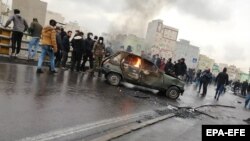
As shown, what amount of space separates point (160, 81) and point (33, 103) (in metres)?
7.34

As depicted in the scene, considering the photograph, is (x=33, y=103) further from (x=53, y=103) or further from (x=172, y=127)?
(x=172, y=127)

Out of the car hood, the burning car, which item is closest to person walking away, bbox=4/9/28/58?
the burning car

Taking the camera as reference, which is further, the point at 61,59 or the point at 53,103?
the point at 61,59

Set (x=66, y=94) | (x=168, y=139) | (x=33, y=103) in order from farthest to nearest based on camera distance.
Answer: (x=66, y=94)
(x=33, y=103)
(x=168, y=139)

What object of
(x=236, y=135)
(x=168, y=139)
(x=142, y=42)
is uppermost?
(x=142, y=42)

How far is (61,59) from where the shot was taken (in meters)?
16.2

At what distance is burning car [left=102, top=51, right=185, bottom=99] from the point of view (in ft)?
42.8

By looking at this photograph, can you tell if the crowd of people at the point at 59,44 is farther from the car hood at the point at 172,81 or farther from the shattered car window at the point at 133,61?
the car hood at the point at 172,81

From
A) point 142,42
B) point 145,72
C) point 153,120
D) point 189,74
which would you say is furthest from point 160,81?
point 142,42

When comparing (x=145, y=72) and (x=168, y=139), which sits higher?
(x=145, y=72)

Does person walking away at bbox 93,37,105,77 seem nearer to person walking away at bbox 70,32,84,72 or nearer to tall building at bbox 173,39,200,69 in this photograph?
person walking away at bbox 70,32,84,72

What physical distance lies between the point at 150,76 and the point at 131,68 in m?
0.88

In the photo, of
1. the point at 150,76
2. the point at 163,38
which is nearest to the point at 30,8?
the point at 150,76

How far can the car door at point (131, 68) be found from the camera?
13078 mm
